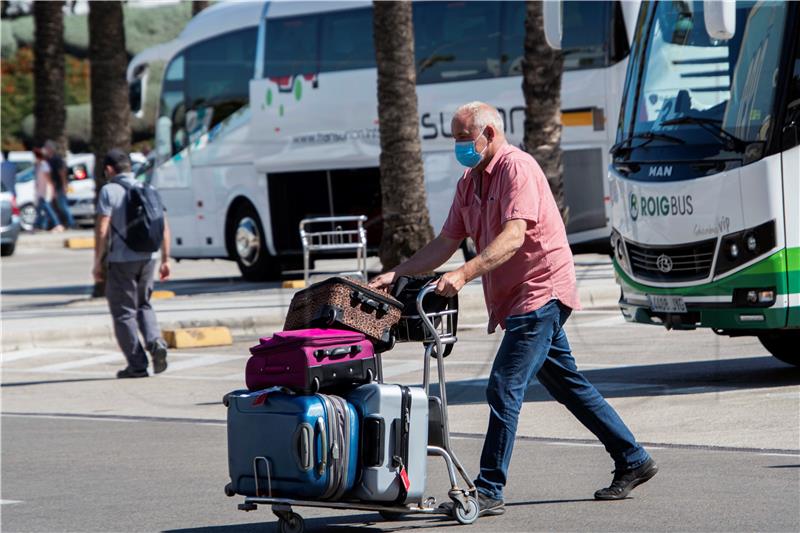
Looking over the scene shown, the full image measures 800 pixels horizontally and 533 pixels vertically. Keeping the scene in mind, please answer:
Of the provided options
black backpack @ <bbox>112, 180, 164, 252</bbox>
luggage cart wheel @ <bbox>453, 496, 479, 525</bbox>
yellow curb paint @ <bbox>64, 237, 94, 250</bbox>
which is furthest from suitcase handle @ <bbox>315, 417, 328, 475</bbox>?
yellow curb paint @ <bbox>64, 237, 94, 250</bbox>

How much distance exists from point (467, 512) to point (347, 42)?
1693 cm

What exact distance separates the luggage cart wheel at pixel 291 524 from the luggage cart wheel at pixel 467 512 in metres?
0.66

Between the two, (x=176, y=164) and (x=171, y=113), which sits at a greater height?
(x=171, y=113)

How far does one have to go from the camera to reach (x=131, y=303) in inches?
527

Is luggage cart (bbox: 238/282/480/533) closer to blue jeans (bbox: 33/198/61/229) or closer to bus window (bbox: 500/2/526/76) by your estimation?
bus window (bbox: 500/2/526/76)

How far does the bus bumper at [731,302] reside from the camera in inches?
404

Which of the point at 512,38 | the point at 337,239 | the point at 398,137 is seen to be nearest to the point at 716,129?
the point at 398,137

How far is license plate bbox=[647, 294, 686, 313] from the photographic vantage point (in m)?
10.8

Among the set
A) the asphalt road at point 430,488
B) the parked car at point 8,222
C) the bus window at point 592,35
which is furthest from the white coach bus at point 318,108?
the asphalt road at point 430,488

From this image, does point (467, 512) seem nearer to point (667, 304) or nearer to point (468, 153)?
point (468, 153)

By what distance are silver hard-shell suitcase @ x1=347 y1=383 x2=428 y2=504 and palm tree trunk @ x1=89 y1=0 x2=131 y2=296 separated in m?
14.6

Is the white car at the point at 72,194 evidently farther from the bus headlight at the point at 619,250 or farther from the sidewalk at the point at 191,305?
the bus headlight at the point at 619,250

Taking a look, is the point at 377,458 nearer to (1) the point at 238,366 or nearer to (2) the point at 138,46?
(1) the point at 238,366

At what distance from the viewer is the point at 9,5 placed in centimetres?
5753
